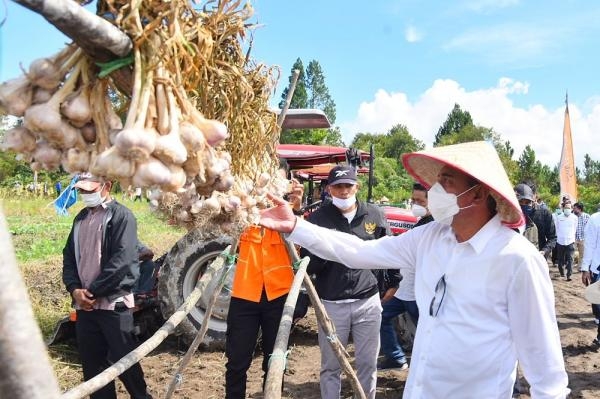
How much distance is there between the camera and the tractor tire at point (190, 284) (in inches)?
217

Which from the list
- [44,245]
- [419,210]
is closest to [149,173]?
[419,210]

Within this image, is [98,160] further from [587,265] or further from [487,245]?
[587,265]

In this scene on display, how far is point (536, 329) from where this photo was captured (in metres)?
2.12

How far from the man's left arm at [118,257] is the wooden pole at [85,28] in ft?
10.2

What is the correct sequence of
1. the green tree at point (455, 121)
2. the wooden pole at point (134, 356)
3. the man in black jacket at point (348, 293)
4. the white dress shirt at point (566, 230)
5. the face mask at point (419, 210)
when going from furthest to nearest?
the green tree at point (455, 121) → the white dress shirt at point (566, 230) → the face mask at point (419, 210) → the man in black jacket at point (348, 293) → the wooden pole at point (134, 356)

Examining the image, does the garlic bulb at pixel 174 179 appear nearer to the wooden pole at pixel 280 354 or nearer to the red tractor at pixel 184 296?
the wooden pole at pixel 280 354

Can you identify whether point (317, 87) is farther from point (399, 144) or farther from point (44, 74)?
point (44, 74)

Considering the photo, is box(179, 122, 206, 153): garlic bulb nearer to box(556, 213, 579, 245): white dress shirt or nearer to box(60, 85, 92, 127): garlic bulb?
box(60, 85, 92, 127): garlic bulb

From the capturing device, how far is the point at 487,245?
2.27 m

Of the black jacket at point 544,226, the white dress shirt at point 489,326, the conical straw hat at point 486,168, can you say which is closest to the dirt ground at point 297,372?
the black jacket at point 544,226

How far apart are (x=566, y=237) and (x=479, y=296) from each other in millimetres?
11446

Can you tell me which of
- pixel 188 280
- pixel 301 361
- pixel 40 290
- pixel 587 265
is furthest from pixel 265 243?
pixel 587 265

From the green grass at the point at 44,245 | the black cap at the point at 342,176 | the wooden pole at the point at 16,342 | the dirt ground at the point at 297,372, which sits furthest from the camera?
the green grass at the point at 44,245

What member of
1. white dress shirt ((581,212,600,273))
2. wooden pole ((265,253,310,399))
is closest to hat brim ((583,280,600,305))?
wooden pole ((265,253,310,399))
